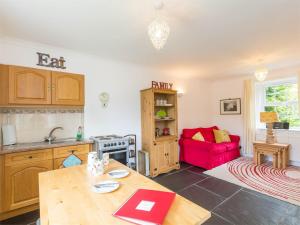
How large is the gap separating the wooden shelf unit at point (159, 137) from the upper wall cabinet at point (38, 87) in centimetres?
134

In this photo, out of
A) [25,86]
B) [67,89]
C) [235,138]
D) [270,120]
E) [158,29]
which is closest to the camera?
[158,29]

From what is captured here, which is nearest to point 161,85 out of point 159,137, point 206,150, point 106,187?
point 159,137

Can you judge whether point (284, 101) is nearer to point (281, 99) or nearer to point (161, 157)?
point (281, 99)

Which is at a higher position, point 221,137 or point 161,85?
point 161,85

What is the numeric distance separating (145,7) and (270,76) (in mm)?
4090

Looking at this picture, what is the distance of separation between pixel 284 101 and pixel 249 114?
83 centimetres

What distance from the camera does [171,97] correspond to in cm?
398

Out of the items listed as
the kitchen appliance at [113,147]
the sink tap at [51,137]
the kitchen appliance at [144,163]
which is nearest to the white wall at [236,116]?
the kitchen appliance at [144,163]

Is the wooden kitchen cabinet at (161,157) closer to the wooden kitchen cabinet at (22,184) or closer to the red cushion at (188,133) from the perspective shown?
the red cushion at (188,133)

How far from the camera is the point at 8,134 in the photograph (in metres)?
2.29

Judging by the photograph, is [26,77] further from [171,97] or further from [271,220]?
[271,220]

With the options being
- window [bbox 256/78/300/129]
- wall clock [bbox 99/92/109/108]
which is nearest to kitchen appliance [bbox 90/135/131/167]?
wall clock [bbox 99/92/109/108]

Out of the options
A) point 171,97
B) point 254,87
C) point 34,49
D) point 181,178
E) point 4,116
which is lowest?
point 181,178

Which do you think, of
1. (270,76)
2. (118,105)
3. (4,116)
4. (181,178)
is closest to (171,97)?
(118,105)
